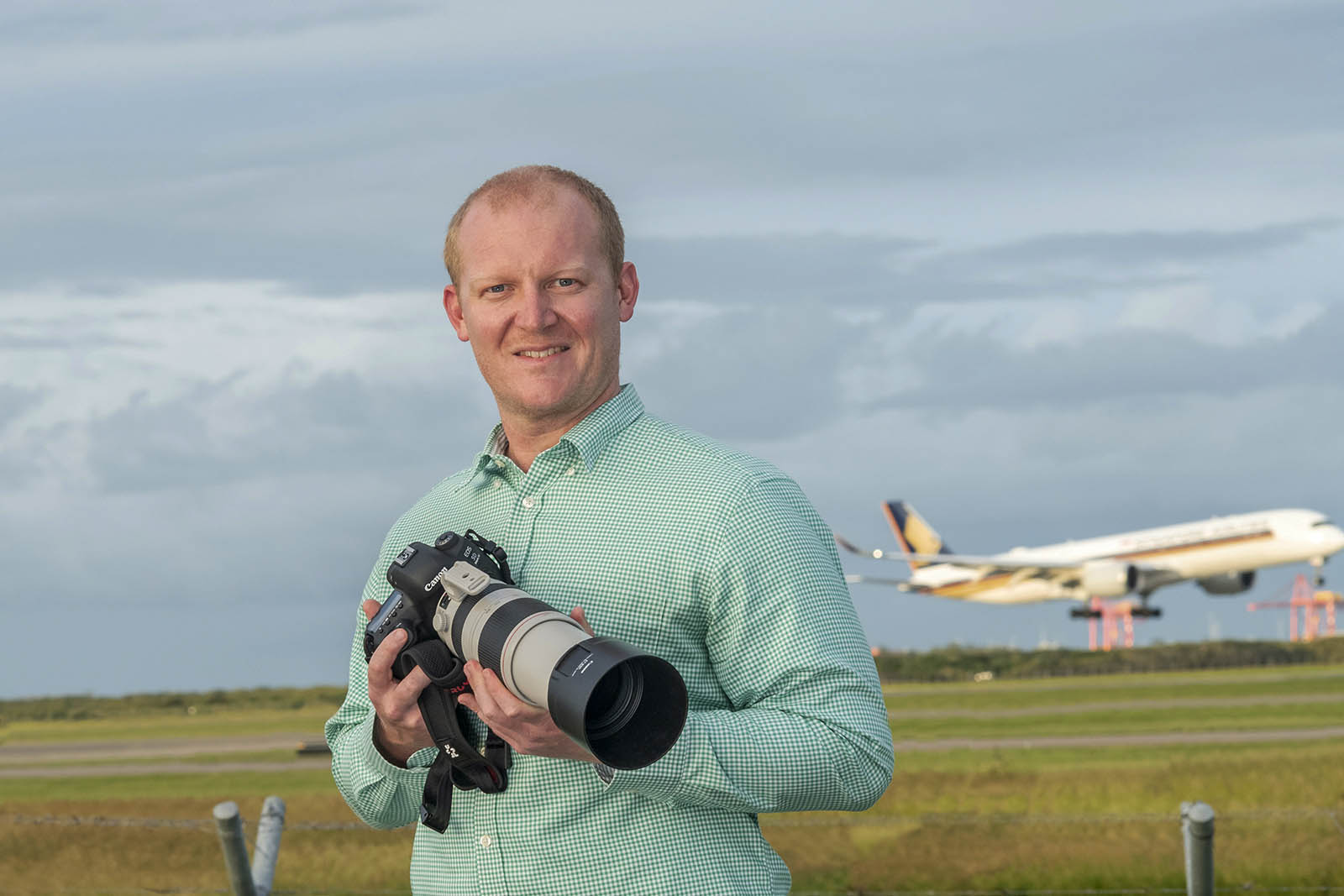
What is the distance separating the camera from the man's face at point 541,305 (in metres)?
2.49

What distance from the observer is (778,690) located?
93.3 inches

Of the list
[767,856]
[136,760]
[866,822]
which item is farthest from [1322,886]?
[136,760]

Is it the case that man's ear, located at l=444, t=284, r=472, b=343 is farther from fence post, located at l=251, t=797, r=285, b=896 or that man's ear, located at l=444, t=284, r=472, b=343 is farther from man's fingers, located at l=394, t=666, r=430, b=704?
fence post, located at l=251, t=797, r=285, b=896

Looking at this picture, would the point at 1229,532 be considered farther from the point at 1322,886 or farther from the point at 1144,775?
the point at 1322,886

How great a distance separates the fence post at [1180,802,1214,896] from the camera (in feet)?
21.7

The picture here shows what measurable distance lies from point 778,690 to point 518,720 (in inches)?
19.1

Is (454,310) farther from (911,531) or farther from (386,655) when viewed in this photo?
(911,531)

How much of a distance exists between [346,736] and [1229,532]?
5808 centimetres

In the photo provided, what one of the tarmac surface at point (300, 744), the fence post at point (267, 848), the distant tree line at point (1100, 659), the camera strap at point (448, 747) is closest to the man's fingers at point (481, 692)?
the camera strap at point (448, 747)

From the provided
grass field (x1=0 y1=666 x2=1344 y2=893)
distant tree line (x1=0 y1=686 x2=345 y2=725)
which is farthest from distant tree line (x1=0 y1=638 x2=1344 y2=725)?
grass field (x1=0 y1=666 x2=1344 y2=893)

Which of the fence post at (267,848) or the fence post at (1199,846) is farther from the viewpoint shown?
the fence post at (267,848)

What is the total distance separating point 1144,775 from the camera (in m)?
18.5

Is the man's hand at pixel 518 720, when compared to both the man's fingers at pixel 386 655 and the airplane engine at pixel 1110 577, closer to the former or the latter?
the man's fingers at pixel 386 655

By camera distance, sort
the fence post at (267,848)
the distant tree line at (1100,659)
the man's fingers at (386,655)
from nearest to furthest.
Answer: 1. the man's fingers at (386,655)
2. the fence post at (267,848)
3. the distant tree line at (1100,659)
